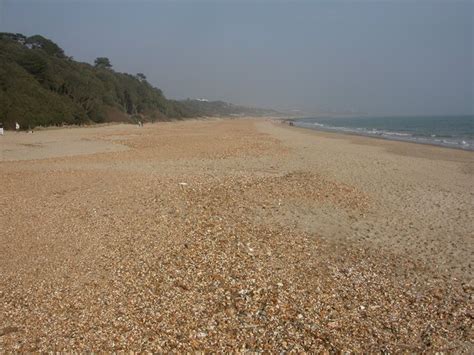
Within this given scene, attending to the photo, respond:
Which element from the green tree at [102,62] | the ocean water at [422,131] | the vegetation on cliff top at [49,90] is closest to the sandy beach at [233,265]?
the ocean water at [422,131]

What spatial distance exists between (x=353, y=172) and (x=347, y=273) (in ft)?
29.2

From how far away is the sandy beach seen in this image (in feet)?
12.0

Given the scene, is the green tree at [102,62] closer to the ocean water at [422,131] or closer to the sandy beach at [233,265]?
the ocean water at [422,131]

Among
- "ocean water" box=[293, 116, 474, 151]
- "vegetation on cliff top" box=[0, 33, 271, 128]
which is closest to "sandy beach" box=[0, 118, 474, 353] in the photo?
"ocean water" box=[293, 116, 474, 151]

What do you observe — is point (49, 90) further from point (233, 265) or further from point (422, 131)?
point (422, 131)

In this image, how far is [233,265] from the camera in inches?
205

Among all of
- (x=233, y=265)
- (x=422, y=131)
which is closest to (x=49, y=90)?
(x=233, y=265)

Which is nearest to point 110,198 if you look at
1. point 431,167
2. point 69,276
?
point 69,276

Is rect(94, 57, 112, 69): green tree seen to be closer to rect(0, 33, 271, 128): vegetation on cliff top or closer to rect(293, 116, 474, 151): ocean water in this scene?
rect(0, 33, 271, 128): vegetation on cliff top

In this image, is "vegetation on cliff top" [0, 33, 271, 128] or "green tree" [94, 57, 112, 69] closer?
"vegetation on cliff top" [0, 33, 271, 128]

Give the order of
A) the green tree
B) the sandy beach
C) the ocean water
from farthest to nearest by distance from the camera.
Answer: the green tree, the ocean water, the sandy beach

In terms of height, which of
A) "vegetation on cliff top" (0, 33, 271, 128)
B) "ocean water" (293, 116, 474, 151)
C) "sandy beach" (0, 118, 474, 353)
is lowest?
"sandy beach" (0, 118, 474, 353)

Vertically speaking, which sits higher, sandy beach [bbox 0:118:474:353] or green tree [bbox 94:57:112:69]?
green tree [bbox 94:57:112:69]

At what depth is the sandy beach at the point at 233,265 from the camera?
364 centimetres
